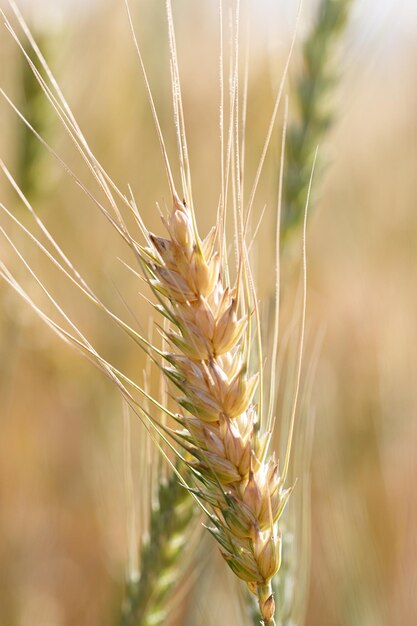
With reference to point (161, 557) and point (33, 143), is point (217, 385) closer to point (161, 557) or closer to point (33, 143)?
point (161, 557)

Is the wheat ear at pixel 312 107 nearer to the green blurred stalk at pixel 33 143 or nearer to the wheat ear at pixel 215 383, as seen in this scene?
the green blurred stalk at pixel 33 143

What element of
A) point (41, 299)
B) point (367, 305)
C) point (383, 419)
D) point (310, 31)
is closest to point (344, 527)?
point (383, 419)

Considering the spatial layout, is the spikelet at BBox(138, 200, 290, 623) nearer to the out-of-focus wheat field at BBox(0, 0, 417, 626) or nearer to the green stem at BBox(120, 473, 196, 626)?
the green stem at BBox(120, 473, 196, 626)

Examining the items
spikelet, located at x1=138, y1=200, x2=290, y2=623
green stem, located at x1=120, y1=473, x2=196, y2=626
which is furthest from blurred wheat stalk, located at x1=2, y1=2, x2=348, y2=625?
green stem, located at x1=120, y1=473, x2=196, y2=626

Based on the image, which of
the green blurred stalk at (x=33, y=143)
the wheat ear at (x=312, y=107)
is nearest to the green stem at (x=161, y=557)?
the wheat ear at (x=312, y=107)

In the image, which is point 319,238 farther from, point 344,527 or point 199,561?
point 199,561

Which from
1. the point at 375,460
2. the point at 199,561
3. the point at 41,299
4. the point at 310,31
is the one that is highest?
the point at 310,31
